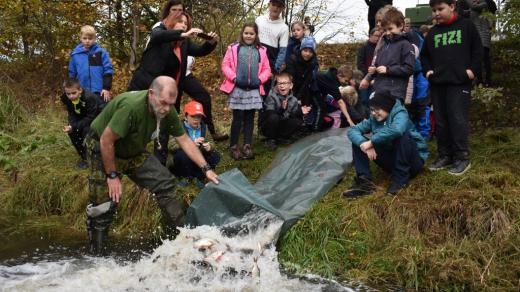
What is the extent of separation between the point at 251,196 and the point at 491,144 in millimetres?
3151

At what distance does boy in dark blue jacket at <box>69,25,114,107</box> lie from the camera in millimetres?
7647

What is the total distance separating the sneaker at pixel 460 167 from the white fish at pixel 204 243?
258 centimetres

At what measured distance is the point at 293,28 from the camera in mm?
7641

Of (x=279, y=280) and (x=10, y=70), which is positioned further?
(x=10, y=70)

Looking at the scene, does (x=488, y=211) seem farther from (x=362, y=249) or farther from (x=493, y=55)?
(x=493, y=55)

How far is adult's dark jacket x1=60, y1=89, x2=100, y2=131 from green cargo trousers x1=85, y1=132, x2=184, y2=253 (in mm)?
1838

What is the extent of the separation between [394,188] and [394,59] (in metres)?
1.53

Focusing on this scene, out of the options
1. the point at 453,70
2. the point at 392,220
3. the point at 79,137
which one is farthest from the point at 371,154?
the point at 79,137

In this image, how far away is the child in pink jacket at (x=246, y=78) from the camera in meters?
6.90

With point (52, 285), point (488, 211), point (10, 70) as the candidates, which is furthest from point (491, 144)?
point (10, 70)

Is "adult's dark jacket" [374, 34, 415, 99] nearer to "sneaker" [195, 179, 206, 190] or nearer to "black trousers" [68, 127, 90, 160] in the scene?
"sneaker" [195, 179, 206, 190]

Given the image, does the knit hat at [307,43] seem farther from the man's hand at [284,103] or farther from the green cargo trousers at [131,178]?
the green cargo trousers at [131,178]

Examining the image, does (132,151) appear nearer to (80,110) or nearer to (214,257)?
(214,257)

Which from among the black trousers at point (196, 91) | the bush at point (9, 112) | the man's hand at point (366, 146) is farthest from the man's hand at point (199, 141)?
the bush at point (9, 112)
